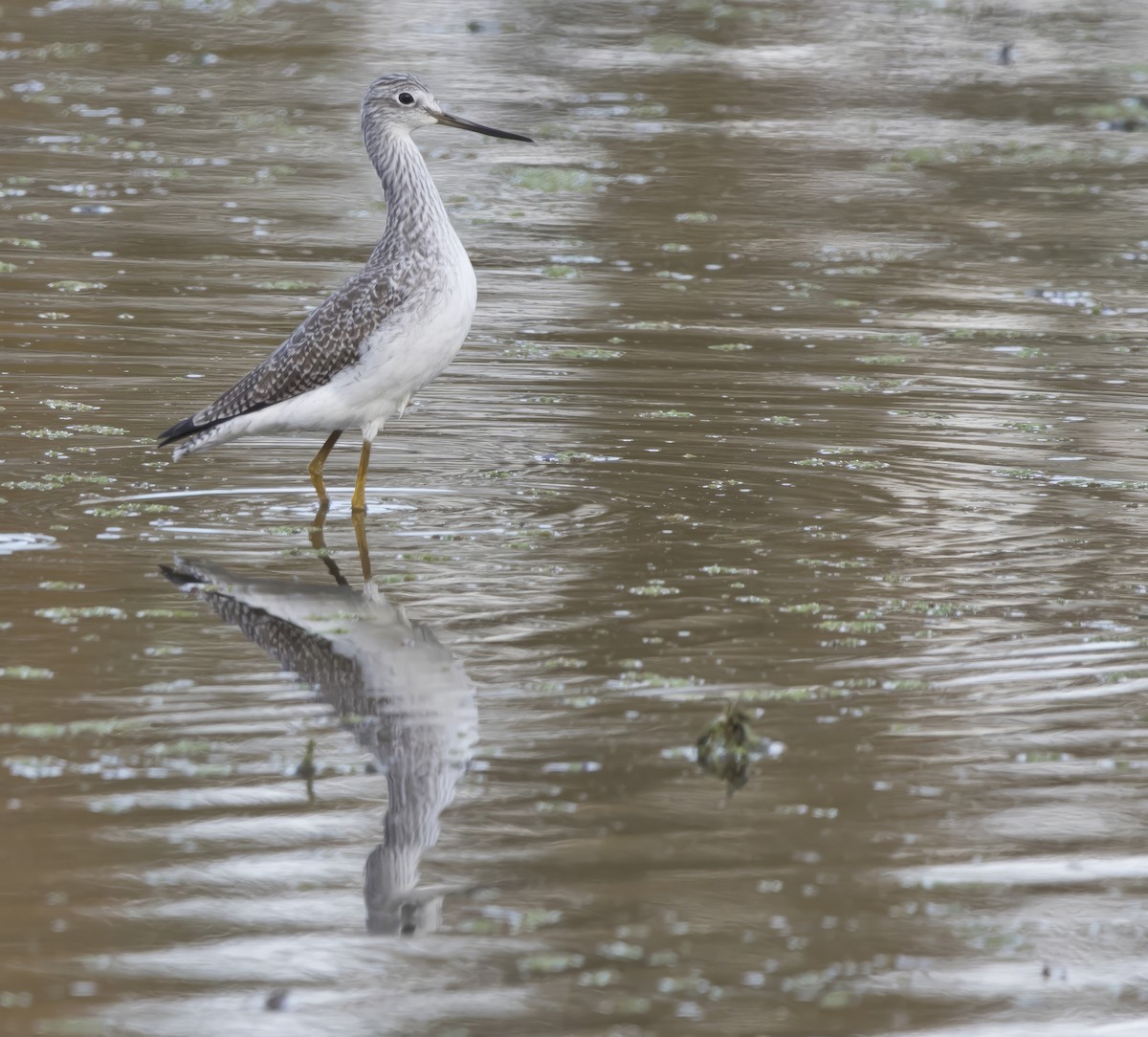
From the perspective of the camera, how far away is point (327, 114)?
18.2m

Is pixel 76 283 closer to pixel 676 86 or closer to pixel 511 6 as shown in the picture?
pixel 676 86

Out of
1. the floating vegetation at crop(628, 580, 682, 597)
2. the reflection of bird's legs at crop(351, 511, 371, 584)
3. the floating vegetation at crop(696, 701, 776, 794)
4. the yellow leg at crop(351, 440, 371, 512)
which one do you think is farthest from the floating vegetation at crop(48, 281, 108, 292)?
the floating vegetation at crop(696, 701, 776, 794)

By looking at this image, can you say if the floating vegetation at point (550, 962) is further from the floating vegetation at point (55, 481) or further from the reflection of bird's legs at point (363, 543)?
the floating vegetation at point (55, 481)

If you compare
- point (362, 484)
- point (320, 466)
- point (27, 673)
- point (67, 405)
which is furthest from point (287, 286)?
point (27, 673)

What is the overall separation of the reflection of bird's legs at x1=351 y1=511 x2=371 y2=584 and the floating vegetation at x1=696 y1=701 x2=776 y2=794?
2.33 m

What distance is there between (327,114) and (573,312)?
686cm

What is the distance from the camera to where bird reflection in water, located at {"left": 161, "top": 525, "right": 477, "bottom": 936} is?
16.1ft

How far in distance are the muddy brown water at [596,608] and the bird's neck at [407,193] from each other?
1141mm

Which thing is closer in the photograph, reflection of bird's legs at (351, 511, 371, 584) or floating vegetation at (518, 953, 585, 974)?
floating vegetation at (518, 953, 585, 974)

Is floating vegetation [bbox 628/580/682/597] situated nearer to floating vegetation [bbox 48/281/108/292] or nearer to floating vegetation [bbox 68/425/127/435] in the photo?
floating vegetation [bbox 68/425/127/435]

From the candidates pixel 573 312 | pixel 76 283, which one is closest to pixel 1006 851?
pixel 573 312

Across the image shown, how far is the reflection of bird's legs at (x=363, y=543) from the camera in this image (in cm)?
773

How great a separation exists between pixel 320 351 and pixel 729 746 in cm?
346

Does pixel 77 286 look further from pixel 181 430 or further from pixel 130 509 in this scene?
pixel 130 509
